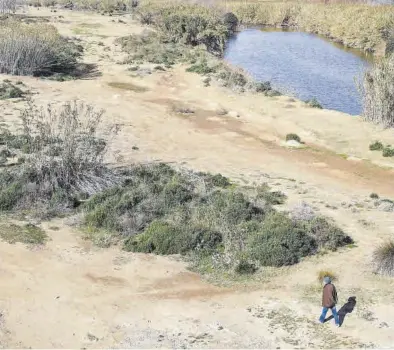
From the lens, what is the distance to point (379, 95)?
3800cm

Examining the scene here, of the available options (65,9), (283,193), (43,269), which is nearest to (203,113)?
(283,193)

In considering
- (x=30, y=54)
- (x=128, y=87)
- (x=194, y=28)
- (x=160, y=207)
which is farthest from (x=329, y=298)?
(x=194, y=28)

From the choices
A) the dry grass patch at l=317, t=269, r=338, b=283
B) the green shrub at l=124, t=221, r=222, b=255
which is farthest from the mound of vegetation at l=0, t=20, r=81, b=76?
the dry grass patch at l=317, t=269, r=338, b=283

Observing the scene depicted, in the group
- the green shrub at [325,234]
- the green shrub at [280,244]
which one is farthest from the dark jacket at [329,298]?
the green shrub at [325,234]

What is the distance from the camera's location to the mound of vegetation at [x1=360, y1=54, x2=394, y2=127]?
37875 millimetres

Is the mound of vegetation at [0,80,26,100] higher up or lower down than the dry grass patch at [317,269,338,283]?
higher up

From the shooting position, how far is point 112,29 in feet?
234

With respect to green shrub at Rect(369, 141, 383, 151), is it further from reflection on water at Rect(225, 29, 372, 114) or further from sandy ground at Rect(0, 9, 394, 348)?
reflection on water at Rect(225, 29, 372, 114)

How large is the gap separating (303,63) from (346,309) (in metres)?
45.4

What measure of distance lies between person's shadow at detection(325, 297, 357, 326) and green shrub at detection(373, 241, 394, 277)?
1.92 m

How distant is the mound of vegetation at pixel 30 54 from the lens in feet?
158

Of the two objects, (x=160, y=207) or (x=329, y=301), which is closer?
(x=329, y=301)

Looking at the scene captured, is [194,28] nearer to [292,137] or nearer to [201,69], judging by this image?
[201,69]

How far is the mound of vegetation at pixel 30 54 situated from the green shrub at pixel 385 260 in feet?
116
